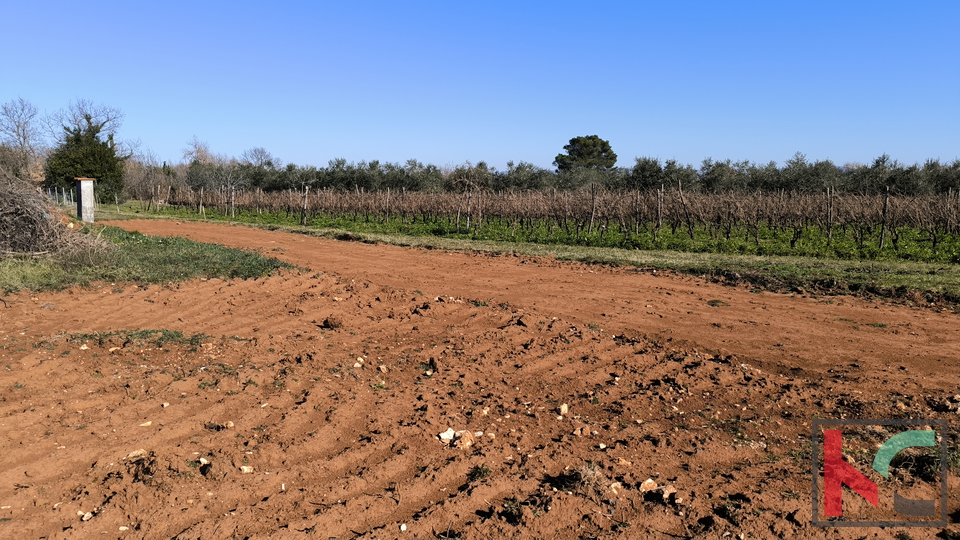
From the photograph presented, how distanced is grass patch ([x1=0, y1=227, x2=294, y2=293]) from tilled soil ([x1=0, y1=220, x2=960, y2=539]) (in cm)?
57

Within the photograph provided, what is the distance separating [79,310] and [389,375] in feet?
14.5

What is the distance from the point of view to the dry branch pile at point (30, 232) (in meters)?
9.55

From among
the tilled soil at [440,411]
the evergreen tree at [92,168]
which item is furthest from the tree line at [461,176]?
the tilled soil at [440,411]

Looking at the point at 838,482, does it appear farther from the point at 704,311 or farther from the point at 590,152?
the point at 590,152

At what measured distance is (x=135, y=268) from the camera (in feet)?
30.7

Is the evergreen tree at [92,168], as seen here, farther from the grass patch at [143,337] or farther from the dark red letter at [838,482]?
the dark red letter at [838,482]

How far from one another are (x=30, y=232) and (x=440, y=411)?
8.97 m

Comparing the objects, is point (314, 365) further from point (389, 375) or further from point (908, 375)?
point (908, 375)

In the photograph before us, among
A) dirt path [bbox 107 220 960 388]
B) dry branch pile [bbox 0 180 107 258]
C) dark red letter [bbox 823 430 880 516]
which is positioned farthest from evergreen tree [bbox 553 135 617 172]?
dark red letter [bbox 823 430 880 516]

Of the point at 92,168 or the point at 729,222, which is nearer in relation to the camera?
the point at 729,222

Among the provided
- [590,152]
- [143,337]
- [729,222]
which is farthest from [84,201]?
[590,152]

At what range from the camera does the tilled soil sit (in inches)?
121

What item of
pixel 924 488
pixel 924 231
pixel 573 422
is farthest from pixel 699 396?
pixel 924 231

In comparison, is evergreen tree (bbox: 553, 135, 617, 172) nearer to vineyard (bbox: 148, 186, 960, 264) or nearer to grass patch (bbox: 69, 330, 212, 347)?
vineyard (bbox: 148, 186, 960, 264)
